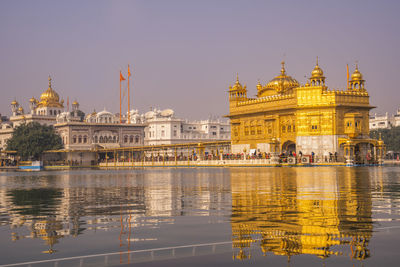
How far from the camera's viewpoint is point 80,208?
42.9 feet

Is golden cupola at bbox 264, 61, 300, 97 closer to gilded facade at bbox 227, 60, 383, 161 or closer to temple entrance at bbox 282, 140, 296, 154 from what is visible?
gilded facade at bbox 227, 60, 383, 161

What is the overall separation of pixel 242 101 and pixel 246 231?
227 feet

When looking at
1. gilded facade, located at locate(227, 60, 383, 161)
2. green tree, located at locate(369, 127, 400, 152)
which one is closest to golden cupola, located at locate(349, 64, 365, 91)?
gilded facade, located at locate(227, 60, 383, 161)

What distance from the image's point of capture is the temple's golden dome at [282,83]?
71.9m

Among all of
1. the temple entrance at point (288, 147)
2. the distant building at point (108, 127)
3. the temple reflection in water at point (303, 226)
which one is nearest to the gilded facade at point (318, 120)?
the temple entrance at point (288, 147)

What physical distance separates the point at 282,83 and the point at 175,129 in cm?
7028

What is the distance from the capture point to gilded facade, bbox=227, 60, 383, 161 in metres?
61.9

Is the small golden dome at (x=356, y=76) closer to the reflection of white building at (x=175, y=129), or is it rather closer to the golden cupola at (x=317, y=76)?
the golden cupola at (x=317, y=76)

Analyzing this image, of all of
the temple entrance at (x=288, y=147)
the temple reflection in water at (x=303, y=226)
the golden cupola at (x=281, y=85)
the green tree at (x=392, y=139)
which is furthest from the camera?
the green tree at (x=392, y=139)

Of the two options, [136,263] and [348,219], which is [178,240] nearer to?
[136,263]

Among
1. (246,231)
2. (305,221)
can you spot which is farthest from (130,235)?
(305,221)

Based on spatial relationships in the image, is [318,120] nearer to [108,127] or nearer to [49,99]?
[108,127]

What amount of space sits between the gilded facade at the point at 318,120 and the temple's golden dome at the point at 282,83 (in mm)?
297

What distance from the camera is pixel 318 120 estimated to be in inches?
2480
